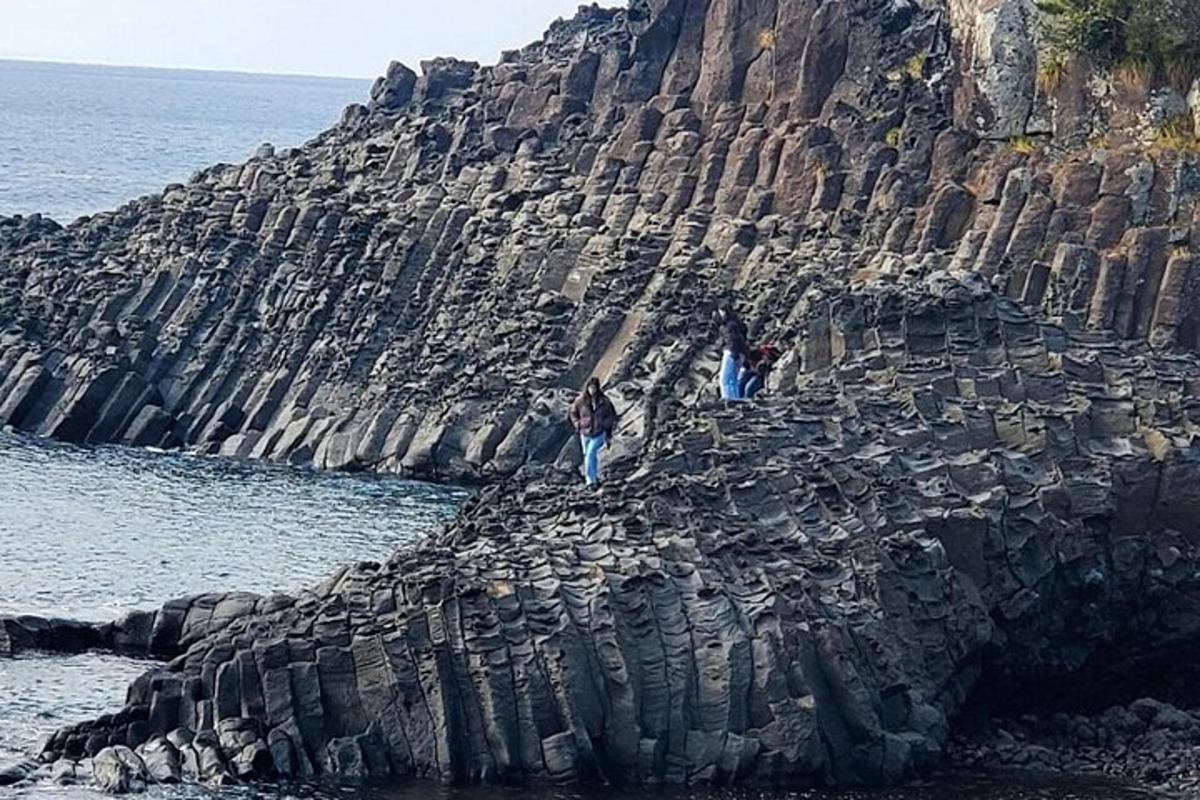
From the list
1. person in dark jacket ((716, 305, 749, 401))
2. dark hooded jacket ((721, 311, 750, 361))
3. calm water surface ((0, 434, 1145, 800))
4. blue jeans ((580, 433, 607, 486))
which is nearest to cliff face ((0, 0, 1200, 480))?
calm water surface ((0, 434, 1145, 800))

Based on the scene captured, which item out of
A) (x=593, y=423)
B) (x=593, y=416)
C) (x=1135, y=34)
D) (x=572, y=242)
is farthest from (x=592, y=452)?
(x=1135, y=34)

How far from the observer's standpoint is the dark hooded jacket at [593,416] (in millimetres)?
49156

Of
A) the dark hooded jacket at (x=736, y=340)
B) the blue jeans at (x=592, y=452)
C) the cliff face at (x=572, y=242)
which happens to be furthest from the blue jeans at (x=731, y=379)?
the cliff face at (x=572, y=242)

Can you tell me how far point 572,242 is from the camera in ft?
209

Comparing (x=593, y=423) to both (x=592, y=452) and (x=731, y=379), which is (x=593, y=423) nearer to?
(x=592, y=452)

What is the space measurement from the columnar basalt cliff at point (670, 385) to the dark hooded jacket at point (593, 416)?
193 centimetres

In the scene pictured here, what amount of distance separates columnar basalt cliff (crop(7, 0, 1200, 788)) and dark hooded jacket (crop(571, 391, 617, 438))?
1929 mm

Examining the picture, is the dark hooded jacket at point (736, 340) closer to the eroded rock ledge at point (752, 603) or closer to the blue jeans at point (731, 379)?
the blue jeans at point (731, 379)

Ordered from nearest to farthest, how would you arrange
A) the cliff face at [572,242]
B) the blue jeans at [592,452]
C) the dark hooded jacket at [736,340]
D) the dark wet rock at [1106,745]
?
the dark wet rock at [1106,745] → the blue jeans at [592,452] → the dark hooded jacket at [736,340] → the cliff face at [572,242]

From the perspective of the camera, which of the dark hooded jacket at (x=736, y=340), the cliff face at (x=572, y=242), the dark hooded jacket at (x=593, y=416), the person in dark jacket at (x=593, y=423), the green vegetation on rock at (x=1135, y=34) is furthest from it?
the green vegetation on rock at (x=1135, y=34)

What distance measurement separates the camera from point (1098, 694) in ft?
137

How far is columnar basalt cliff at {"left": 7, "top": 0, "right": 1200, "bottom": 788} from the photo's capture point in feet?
121

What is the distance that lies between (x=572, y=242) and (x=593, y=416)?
48.4 feet

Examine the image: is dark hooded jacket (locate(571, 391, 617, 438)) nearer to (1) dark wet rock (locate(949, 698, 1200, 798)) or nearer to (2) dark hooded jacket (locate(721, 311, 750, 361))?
(2) dark hooded jacket (locate(721, 311, 750, 361))
